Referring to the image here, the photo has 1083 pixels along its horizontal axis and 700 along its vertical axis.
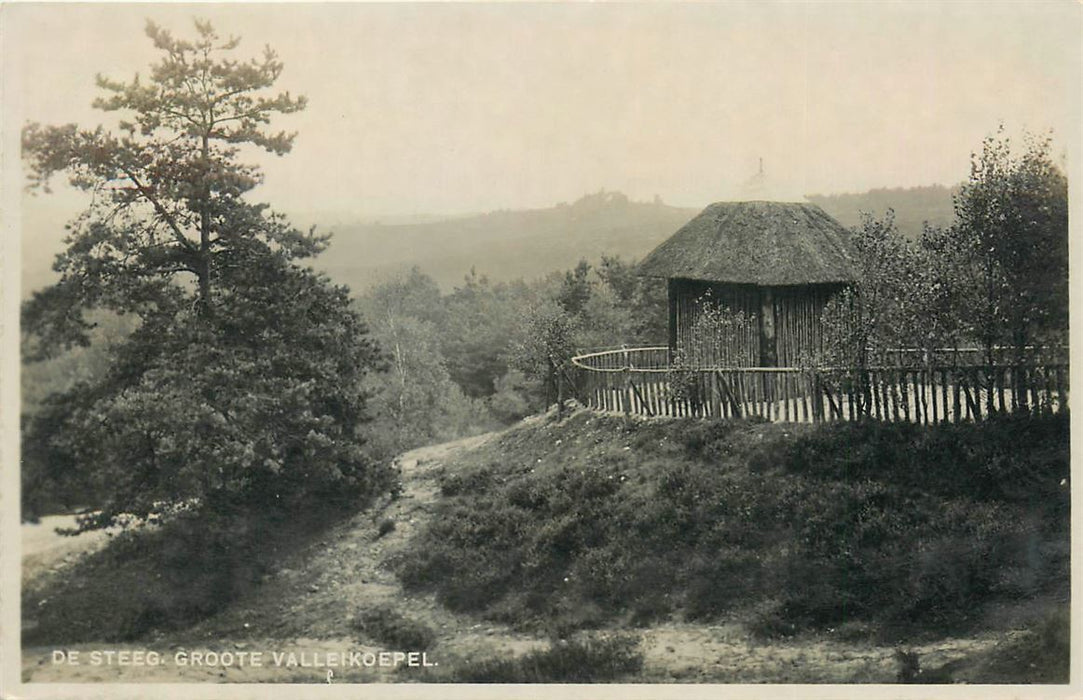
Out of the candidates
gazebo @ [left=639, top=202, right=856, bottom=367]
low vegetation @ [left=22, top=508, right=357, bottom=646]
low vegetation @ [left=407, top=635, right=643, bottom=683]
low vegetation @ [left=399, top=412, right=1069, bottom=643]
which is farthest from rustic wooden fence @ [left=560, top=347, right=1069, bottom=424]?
low vegetation @ [left=22, top=508, right=357, bottom=646]

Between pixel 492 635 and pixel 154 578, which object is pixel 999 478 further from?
pixel 154 578

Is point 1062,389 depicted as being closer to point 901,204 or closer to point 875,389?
point 875,389

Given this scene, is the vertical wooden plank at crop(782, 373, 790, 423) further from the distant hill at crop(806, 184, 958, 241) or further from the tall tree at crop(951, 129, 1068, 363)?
the tall tree at crop(951, 129, 1068, 363)

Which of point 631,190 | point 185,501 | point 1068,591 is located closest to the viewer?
point 1068,591

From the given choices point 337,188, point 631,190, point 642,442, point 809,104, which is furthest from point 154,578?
point 809,104

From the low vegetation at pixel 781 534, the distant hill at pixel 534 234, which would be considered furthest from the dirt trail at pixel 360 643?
the distant hill at pixel 534 234
